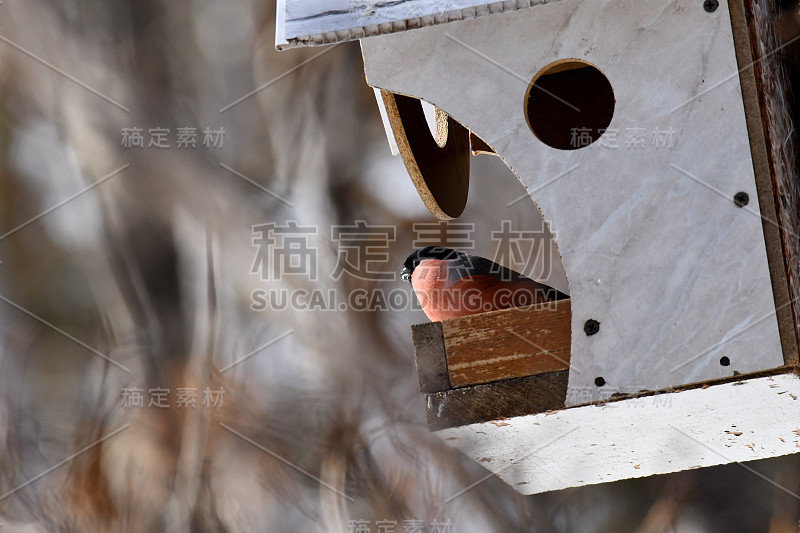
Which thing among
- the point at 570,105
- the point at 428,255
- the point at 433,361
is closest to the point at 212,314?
the point at 428,255

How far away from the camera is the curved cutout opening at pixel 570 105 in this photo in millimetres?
2518

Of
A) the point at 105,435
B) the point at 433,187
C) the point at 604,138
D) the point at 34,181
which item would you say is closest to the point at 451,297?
the point at 433,187

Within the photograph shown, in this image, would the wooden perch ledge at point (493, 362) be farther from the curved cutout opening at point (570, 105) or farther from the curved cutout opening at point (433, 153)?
the curved cutout opening at point (570, 105)

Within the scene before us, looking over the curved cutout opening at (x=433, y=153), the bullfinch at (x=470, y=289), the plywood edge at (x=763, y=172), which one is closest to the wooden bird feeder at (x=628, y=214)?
the plywood edge at (x=763, y=172)

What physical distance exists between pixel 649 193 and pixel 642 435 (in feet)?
1.52

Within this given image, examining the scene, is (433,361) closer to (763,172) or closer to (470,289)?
(470,289)

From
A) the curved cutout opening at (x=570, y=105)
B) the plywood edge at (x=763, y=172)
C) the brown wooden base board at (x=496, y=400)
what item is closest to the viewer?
the plywood edge at (x=763, y=172)

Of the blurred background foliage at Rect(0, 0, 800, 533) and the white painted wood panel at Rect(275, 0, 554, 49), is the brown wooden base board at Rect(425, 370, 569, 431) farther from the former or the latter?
the blurred background foliage at Rect(0, 0, 800, 533)

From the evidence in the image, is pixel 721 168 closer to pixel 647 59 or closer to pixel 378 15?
pixel 647 59

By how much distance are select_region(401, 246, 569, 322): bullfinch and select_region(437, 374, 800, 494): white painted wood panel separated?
0.28 m

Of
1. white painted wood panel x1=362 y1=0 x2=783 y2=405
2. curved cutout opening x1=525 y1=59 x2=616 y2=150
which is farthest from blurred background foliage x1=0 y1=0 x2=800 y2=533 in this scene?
white painted wood panel x1=362 y1=0 x2=783 y2=405

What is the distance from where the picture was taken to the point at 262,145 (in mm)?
3764

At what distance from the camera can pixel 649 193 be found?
1.79 meters

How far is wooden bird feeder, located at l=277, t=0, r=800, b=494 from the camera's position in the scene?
68.7 inches
